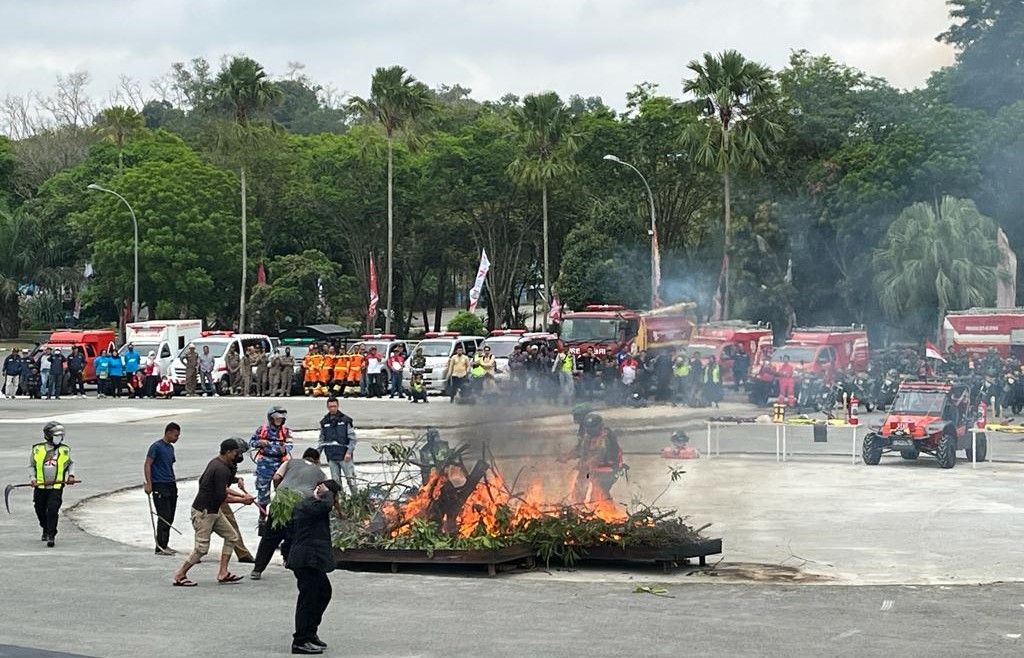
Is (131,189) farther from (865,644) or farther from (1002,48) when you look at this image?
(865,644)

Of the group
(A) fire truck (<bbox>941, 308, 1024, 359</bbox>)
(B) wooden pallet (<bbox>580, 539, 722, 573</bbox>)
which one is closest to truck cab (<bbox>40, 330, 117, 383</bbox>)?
(A) fire truck (<bbox>941, 308, 1024, 359</bbox>)

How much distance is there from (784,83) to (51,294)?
152ft

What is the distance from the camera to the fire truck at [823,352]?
149 feet

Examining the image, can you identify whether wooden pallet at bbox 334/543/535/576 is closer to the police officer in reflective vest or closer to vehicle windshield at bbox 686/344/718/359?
the police officer in reflective vest

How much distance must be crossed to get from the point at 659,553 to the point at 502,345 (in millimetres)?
33379

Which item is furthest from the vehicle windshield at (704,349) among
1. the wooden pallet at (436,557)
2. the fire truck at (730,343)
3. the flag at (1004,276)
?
the wooden pallet at (436,557)

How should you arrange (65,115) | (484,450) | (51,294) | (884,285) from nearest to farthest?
(484,450), (884,285), (51,294), (65,115)

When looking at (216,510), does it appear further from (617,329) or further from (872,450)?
(617,329)

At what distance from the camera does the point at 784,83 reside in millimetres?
78500

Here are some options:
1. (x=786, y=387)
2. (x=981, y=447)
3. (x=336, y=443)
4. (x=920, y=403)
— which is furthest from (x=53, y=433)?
(x=786, y=387)

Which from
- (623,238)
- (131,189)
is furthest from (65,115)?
(623,238)

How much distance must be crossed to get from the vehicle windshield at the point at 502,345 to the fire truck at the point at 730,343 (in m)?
5.93

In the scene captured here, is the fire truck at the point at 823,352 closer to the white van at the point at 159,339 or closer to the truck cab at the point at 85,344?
the white van at the point at 159,339

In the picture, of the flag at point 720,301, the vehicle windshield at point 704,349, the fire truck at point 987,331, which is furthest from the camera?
the flag at point 720,301
